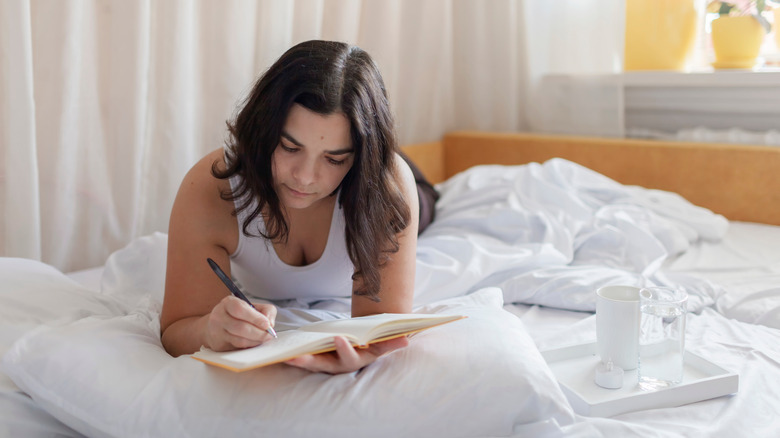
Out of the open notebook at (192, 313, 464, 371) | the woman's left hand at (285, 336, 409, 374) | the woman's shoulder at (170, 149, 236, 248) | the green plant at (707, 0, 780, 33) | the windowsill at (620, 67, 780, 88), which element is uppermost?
the green plant at (707, 0, 780, 33)

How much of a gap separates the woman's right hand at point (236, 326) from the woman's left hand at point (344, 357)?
52 millimetres

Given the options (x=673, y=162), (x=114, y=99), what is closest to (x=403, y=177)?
(x=114, y=99)

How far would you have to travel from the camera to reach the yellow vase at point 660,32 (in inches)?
93.8

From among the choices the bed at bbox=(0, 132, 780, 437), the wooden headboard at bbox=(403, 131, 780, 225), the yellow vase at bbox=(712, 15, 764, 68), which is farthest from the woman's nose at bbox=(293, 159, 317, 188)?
the yellow vase at bbox=(712, 15, 764, 68)

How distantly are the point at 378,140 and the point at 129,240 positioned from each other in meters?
0.88

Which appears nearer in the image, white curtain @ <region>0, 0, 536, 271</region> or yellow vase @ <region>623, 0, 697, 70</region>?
white curtain @ <region>0, 0, 536, 271</region>

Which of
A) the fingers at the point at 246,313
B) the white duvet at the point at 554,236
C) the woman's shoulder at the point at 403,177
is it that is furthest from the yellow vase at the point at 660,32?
the fingers at the point at 246,313

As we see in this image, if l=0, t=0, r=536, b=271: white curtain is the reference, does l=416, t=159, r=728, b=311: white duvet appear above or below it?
below

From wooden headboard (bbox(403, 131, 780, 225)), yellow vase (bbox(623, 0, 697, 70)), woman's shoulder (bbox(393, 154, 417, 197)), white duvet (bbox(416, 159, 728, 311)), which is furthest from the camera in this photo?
yellow vase (bbox(623, 0, 697, 70))

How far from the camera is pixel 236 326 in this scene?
0.85 m

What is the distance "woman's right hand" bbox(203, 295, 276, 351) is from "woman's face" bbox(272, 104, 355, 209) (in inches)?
8.1

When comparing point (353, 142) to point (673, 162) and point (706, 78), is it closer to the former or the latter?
point (673, 162)

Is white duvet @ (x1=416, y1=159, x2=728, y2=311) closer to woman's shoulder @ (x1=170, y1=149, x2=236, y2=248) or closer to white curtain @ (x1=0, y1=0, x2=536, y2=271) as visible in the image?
woman's shoulder @ (x1=170, y1=149, x2=236, y2=248)

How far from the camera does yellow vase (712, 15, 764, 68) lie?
86.9 inches
